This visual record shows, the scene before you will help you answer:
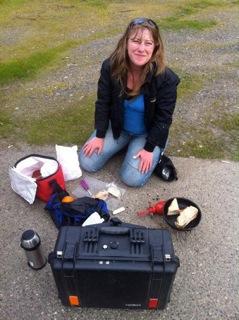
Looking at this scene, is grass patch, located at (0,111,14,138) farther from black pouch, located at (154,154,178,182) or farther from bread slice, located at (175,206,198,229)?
bread slice, located at (175,206,198,229)

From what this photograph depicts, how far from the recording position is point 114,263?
7.90 ft

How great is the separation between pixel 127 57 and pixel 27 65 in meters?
3.28

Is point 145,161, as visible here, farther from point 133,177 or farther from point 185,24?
point 185,24

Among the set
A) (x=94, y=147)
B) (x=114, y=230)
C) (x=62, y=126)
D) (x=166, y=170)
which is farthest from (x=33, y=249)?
(x=62, y=126)

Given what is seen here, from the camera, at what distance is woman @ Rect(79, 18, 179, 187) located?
3377 millimetres

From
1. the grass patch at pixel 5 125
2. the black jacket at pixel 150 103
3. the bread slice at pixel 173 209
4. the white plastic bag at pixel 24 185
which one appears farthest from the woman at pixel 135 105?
the grass patch at pixel 5 125

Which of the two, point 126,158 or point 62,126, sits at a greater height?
point 126,158

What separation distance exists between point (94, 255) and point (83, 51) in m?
5.27

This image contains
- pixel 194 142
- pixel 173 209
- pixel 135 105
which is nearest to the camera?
pixel 173 209

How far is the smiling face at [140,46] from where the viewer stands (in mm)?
3266

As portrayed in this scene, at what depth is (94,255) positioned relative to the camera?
2.44 metres

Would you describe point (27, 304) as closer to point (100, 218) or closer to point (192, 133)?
point (100, 218)

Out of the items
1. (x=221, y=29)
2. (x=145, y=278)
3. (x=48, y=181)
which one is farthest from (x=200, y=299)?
(x=221, y=29)

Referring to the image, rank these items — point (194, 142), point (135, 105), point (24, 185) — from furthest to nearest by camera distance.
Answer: point (194, 142), point (135, 105), point (24, 185)
